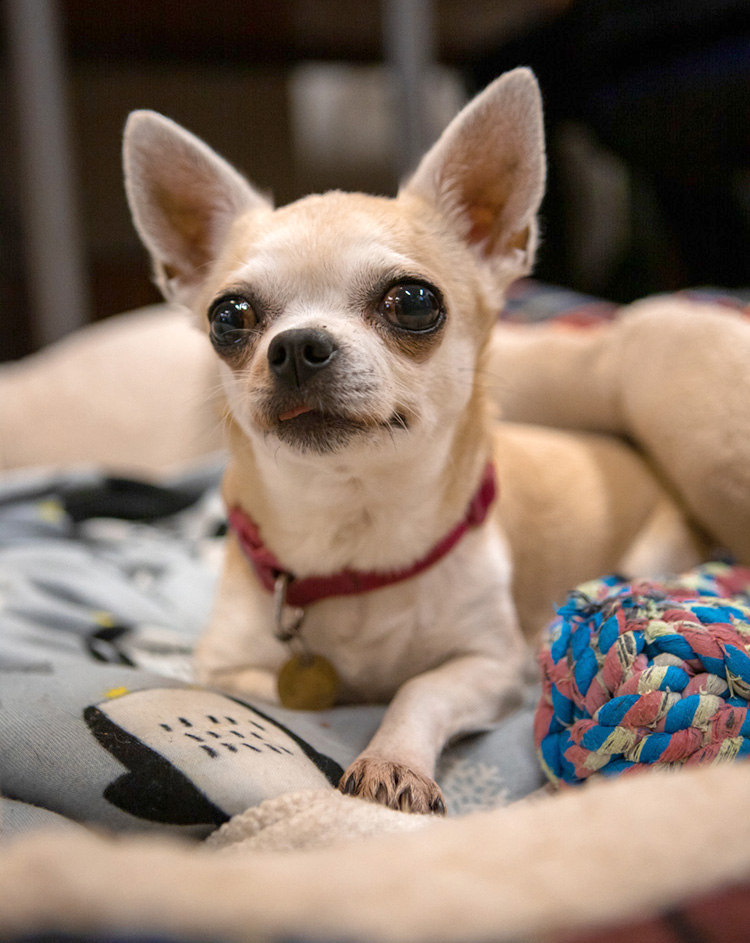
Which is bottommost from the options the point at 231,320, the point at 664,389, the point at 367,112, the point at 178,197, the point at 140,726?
the point at 140,726

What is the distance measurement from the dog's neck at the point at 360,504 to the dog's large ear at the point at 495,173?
299mm

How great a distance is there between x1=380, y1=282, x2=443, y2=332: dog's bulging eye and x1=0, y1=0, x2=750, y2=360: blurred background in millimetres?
442

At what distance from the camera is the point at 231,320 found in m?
1.06

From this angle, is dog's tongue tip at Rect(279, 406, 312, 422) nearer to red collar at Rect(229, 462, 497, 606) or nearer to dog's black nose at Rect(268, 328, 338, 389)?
dog's black nose at Rect(268, 328, 338, 389)

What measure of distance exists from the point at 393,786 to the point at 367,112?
13.6 feet

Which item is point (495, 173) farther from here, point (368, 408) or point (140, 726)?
point (140, 726)

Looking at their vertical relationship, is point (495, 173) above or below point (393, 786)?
above

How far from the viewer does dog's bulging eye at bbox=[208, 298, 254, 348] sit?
3.44ft

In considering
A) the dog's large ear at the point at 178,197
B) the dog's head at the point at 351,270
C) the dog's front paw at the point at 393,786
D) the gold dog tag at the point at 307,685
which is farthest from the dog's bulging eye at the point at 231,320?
the dog's front paw at the point at 393,786

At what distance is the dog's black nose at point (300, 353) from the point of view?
906mm

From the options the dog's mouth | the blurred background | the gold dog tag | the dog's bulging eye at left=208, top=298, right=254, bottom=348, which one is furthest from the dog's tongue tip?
the blurred background

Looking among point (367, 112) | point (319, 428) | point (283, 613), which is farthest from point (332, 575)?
point (367, 112)

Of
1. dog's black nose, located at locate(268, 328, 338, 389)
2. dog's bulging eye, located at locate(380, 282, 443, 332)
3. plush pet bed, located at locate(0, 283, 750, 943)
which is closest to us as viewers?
plush pet bed, located at locate(0, 283, 750, 943)

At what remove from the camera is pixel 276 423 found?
98 cm
